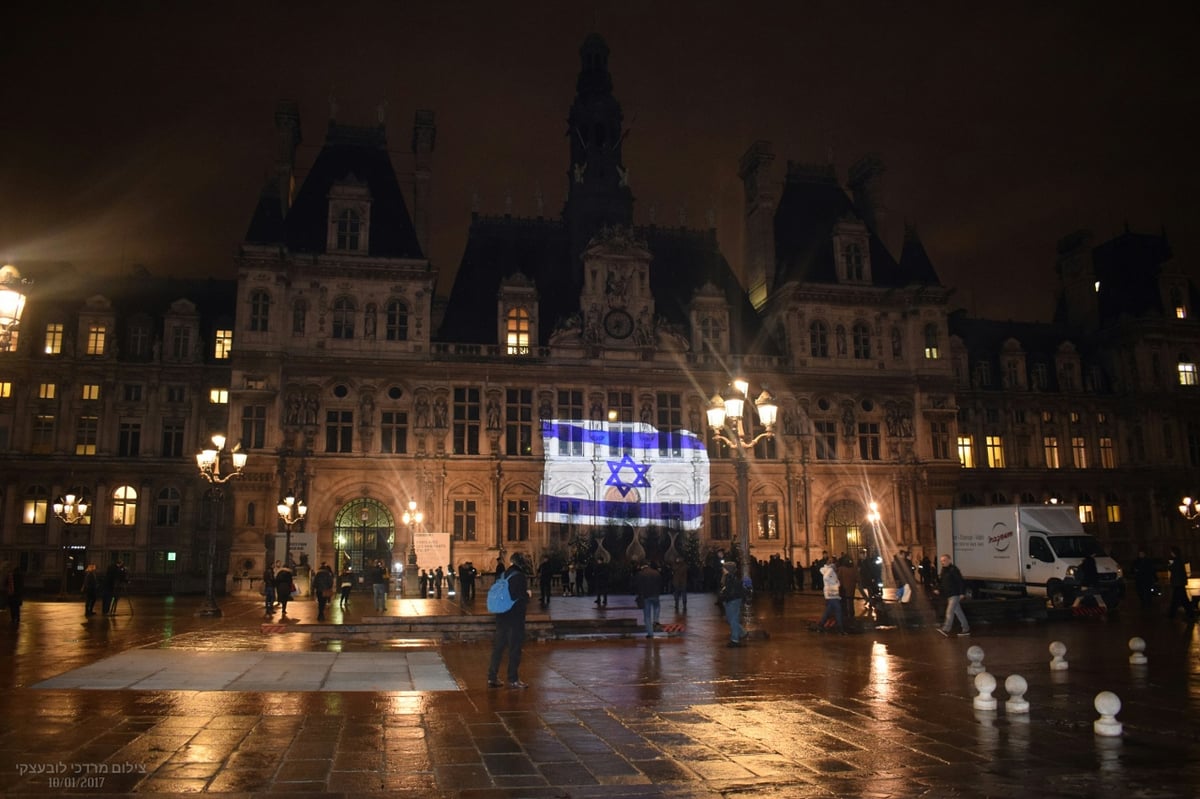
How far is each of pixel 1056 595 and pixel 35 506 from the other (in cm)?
4602

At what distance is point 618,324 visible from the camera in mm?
46906

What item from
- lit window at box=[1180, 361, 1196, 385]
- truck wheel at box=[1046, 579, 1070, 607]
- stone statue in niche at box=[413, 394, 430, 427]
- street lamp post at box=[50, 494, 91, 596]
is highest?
lit window at box=[1180, 361, 1196, 385]

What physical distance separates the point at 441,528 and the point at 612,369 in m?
11.2

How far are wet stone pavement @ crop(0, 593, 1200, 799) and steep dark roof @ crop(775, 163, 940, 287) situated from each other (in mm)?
36154

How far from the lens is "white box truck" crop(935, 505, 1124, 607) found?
25.9 metres

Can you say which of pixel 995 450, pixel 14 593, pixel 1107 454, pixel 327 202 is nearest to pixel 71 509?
pixel 14 593

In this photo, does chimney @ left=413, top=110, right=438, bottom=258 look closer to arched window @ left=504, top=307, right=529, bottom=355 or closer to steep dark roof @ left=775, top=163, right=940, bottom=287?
arched window @ left=504, top=307, right=529, bottom=355

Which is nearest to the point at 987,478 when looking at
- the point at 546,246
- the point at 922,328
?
the point at 922,328

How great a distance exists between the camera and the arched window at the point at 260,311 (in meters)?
43.4

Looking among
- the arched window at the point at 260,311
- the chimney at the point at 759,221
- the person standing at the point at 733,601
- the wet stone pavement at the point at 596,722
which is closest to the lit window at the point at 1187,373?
the chimney at the point at 759,221

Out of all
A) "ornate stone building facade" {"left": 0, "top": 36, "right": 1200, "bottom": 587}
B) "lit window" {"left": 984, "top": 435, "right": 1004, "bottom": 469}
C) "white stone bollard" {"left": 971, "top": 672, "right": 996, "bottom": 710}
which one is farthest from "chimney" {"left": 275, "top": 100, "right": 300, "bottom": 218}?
"white stone bollard" {"left": 971, "top": 672, "right": 996, "bottom": 710}

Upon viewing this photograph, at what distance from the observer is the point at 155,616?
1011 inches

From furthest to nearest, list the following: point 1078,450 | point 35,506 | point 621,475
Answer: point 1078,450
point 35,506
point 621,475

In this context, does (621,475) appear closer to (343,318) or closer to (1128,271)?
(343,318)
